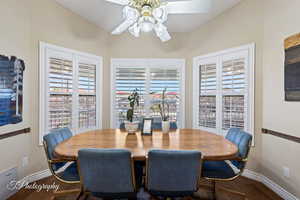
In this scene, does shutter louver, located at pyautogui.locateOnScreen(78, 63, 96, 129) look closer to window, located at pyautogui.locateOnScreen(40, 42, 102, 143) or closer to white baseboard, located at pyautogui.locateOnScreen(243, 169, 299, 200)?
window, located at pyautogui.locateOnScreen(40, 42, 102, 143)

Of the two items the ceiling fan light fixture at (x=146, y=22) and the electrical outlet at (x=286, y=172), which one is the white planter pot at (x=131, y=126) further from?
the electrical outlet at (x=286, y=172)

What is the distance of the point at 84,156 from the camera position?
4.72 feet

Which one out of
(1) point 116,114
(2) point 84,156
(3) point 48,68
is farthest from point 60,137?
(1) point 116,114

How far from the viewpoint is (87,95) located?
359 cm

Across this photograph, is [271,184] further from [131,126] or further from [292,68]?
[131,126]

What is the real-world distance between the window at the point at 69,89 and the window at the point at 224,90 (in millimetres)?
2071

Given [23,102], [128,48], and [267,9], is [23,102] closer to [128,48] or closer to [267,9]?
[128,48]

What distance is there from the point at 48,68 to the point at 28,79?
353 mm

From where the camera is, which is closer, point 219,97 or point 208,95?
point 219,97

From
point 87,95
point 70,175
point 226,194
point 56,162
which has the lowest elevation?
point 226,194

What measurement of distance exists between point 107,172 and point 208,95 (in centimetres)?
270

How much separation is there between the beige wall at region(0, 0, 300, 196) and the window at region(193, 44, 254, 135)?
0.43 ft

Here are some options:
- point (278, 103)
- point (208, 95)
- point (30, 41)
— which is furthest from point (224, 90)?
point (30, 41)

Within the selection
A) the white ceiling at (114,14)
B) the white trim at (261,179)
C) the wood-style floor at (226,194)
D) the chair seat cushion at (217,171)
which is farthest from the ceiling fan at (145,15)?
the white trim at (261,179)
